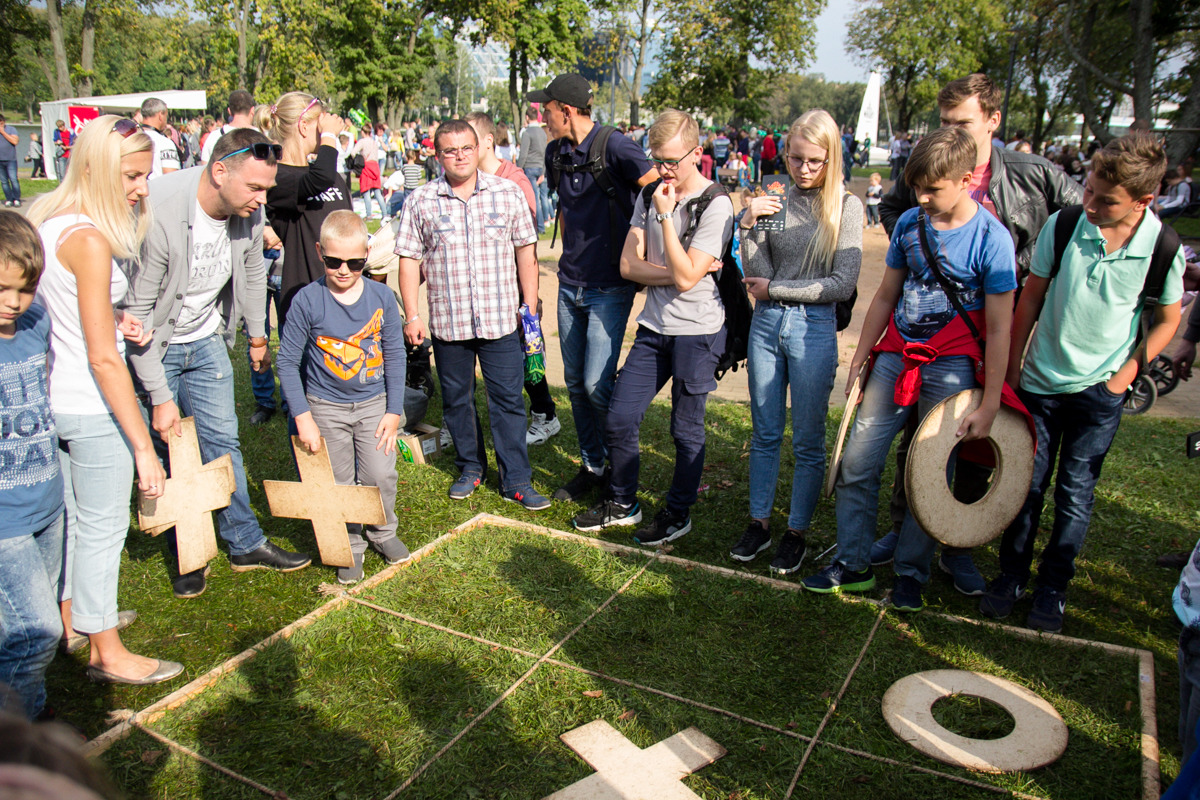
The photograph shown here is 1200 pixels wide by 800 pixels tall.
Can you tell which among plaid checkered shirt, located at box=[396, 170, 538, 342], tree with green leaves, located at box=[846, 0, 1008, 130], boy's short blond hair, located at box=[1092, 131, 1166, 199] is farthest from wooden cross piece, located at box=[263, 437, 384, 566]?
tree with green leaves, located at box=[846, 0, 1008, 130]

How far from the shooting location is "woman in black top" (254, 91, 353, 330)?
509 centimetres

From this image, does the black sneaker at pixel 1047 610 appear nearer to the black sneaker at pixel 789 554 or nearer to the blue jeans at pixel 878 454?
the blue jeans at pixel 878 454

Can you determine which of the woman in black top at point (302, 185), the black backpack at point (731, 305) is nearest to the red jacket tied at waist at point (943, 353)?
the black backpack at point (731, 305)

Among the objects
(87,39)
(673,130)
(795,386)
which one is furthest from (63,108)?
(795,386)

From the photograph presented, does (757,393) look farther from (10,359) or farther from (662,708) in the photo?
(10,359)

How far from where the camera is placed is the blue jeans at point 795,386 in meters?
3.88

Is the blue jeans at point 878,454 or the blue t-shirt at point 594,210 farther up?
the blue t-shirt at point 594,210

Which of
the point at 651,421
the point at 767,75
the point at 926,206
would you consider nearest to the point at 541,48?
the point at 767,75

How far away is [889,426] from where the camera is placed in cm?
368

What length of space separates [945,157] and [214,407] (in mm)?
3460

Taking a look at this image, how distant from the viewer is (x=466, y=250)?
463cm

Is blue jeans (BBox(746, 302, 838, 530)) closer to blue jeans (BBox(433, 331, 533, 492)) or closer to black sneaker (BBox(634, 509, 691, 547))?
black sneaker (BBox(634, 509, 691, 547))

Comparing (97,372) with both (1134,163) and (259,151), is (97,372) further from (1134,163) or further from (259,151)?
(1134,163)

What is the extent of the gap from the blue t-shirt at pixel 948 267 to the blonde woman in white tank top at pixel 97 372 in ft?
10.2
